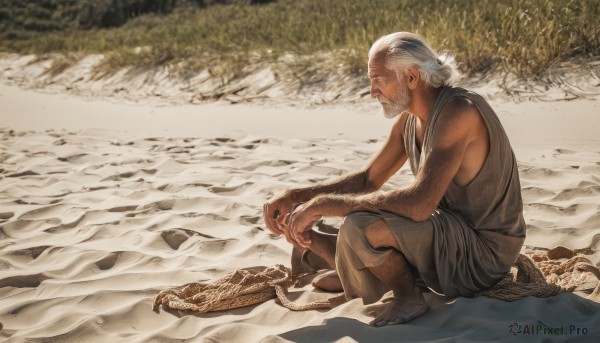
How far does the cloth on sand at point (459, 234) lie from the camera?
301cm

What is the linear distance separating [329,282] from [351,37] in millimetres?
6900

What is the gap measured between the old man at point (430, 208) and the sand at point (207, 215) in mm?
136

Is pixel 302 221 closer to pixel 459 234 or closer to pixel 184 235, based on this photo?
pixel 459 234

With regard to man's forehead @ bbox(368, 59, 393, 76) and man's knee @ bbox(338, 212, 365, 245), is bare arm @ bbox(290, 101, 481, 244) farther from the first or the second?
man's forehead @ bbox(368, 59, 393, 76)

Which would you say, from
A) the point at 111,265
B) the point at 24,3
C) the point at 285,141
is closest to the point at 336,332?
the point at 111,265

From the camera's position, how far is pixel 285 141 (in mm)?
6840

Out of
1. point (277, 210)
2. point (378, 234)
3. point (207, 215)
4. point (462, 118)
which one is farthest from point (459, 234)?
point (207, 215)

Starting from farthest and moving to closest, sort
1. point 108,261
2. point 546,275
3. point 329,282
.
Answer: point 108,261 → point 329,282 → point 546,275

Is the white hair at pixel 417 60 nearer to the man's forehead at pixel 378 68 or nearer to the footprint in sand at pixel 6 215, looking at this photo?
the man's forehead at pixel 378 68

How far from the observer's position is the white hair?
3098 mm

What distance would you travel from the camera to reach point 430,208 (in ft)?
9.68

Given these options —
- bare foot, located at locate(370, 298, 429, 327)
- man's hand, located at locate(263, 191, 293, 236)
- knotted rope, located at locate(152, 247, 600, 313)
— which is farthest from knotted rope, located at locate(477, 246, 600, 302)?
man's hand, located at locate(263, 191, 293, 236)

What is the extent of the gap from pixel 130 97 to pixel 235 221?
636 cm

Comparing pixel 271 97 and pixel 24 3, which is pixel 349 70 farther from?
pixel 24 3
